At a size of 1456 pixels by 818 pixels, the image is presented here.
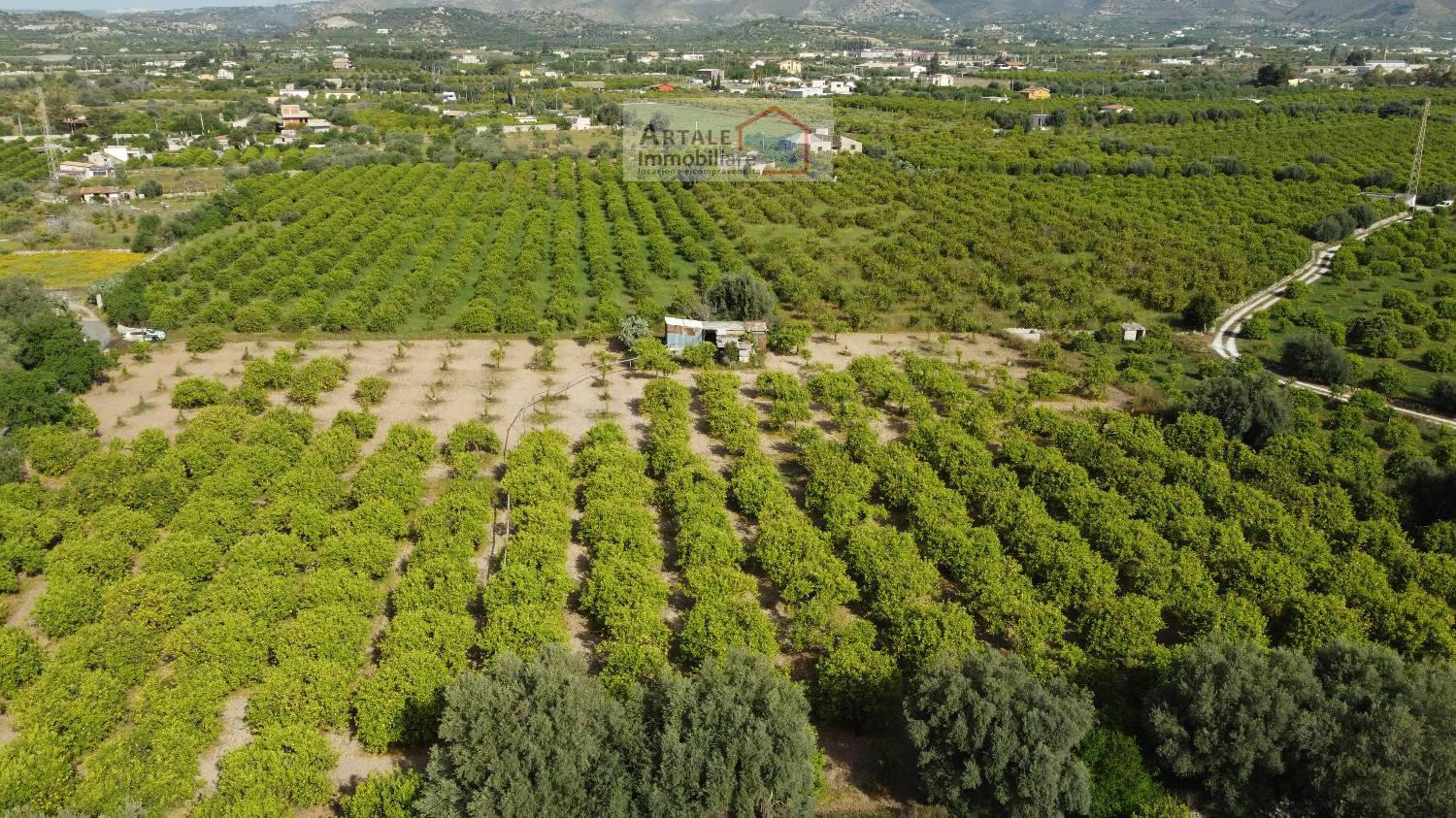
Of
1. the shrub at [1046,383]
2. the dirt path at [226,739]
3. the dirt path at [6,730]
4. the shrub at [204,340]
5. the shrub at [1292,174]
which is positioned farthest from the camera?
the shrub at [1292,174]

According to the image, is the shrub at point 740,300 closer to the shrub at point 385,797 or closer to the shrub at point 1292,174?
the shrub at point 385,797

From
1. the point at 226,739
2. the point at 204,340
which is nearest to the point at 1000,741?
the point at 226,739

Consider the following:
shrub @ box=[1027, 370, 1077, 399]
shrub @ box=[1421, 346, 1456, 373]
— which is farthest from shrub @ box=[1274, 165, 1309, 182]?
shrub @ box=[1027, 370, 1077, 399]

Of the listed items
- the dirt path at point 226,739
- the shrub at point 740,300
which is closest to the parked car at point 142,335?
the shrub at point 740,300

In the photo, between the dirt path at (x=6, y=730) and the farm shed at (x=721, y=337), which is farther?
the farm shed at (x=721, y=337)

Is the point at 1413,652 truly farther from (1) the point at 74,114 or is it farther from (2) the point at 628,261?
(1) the point at 74,114
